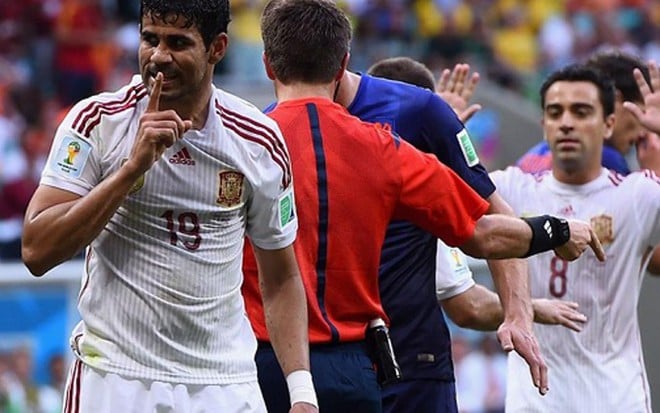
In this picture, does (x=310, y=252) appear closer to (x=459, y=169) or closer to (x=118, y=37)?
(x=459, y=169)

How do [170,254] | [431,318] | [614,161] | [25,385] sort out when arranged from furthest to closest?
[25,385] → [614,161] → [431,318] → [170,254]

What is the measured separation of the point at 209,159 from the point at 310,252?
26.9 inches

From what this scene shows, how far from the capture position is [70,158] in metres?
4.50

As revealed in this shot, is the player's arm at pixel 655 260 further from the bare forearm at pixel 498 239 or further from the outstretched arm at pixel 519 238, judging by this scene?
the bare forearm at pixel 498 239

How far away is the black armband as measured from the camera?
5.52 metres

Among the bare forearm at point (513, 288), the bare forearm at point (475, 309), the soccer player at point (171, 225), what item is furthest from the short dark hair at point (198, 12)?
the bare forearm at point (475, 309)

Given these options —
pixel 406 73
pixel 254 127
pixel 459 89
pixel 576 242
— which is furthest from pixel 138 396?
pixel 459 89

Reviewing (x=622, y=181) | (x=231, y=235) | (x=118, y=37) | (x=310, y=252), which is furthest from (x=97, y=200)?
(x=118, y=37)

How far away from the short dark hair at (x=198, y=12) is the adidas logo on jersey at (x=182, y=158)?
12.6 inches

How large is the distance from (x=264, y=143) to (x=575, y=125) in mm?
2808

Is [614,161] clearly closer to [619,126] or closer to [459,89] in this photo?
[619,126]

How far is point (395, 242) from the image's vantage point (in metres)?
5.93

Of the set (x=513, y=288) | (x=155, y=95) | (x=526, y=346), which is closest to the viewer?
(x=155, y=95)

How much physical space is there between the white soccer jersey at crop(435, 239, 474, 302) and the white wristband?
1631 mm
